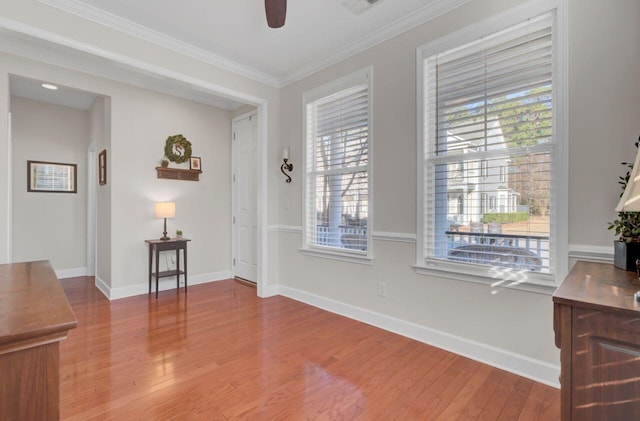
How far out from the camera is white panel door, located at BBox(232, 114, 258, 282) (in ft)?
14.9

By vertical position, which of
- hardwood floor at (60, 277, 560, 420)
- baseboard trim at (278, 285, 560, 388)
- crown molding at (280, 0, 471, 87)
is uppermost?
crown molding at (280, 0, 471, 87)

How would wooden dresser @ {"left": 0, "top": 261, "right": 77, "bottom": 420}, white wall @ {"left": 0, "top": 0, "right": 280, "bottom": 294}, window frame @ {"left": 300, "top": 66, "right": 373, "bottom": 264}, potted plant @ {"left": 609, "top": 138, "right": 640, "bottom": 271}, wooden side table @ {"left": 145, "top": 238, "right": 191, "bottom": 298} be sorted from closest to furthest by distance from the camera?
wooden dresser @ {"left": 0, "top": 261, "right": 77, "bottom": 420}
potted plant @ {"left": 609, "top": 138, "right": 640, "bottom": 271}
white wall @ {"left": 0, "top": 0, "right": 280, "bottom": 294}
window frame @ {"left": 300, "top": 66, "right": 373, "bottom": 264}
wooden side table @ {"left": 145, "top": 238, "right": 191, "bottom": 298}

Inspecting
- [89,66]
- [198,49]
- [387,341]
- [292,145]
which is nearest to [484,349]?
[387,341]

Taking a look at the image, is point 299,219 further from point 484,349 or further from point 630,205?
point 630,205

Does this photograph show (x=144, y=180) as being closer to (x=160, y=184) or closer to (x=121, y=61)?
(x=160, y=184)

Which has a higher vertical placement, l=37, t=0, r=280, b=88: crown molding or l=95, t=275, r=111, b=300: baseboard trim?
l=37, t=0, r=280, b=88: crown molding

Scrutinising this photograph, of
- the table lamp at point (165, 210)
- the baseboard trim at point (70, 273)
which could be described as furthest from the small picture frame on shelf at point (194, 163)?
the baseboard trim at point (70, 273)

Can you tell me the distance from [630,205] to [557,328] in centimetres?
48

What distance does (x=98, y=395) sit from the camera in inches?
75.0

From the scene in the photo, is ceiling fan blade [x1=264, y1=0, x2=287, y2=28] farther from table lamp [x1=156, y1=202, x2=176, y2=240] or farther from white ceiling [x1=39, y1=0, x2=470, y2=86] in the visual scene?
table lamp [x1=156, y1=202, x2=176, y2=240]

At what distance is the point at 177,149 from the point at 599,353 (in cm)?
462

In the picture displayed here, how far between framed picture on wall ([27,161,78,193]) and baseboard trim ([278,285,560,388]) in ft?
14.6

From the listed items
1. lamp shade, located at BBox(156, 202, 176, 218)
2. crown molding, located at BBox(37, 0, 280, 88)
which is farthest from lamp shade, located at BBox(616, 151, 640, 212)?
lamp shade, located at BBox(156, 202, 176, 218)

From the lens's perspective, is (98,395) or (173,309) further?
(173,309)
